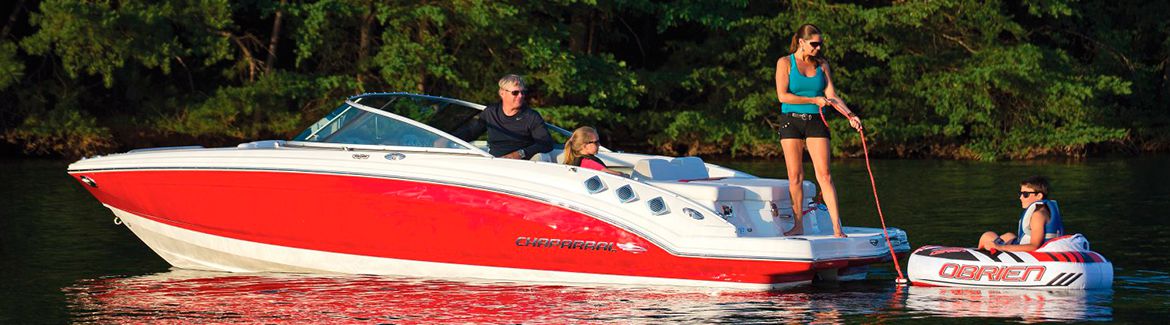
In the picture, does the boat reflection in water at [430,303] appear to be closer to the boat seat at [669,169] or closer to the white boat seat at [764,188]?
the white boat seat at [764,188]

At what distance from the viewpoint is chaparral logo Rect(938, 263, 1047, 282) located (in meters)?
9.35

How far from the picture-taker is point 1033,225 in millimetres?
9641

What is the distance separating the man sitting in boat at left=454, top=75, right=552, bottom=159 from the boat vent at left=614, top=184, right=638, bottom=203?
46.4 inches

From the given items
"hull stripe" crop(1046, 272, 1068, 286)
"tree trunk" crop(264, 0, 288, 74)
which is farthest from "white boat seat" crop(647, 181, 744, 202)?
"tree trunk" crop(264, 0, 288, 74)

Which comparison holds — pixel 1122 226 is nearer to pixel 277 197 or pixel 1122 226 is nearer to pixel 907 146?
pixel 277 197

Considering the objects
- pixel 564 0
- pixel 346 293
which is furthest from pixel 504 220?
pixel 564 0

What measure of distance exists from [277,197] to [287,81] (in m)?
16.3

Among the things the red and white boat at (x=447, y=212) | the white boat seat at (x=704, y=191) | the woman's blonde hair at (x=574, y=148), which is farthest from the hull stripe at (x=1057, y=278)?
the woman's blonde hair at (x=574, y=148)

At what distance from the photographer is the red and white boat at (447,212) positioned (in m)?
9.64

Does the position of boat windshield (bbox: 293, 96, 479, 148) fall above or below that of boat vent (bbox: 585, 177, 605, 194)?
above

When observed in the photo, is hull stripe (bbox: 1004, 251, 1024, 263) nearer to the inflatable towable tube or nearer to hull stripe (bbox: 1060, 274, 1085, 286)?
the inflatable towable tube

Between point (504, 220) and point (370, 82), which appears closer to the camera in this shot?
point (504, 220)

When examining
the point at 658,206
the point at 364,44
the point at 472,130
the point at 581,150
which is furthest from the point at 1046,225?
the point at 364,44

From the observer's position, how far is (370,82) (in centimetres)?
2705
